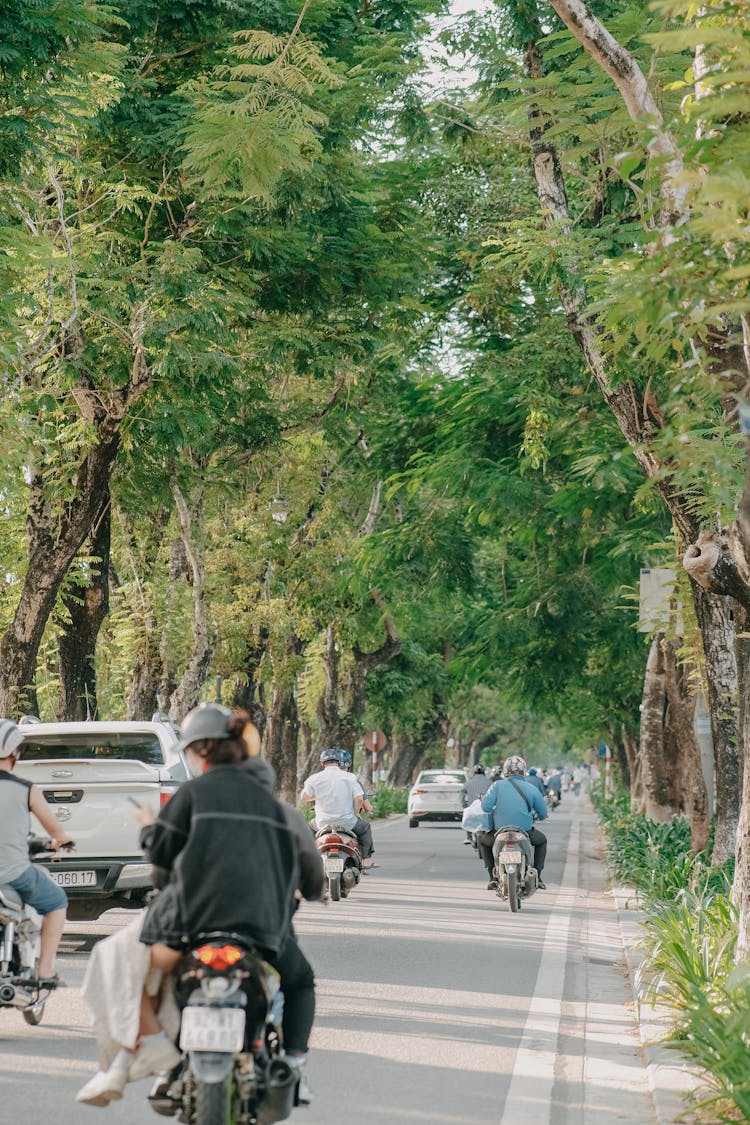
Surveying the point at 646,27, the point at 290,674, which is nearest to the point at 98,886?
the point at 646,27

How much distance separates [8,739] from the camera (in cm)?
825

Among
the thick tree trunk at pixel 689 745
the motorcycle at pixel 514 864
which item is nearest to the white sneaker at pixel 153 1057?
the motorcycle at pixel 514 864

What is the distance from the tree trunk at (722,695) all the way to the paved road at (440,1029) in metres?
1.51

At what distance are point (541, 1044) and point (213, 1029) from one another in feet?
14.3

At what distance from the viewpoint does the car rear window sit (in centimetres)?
→ 1273

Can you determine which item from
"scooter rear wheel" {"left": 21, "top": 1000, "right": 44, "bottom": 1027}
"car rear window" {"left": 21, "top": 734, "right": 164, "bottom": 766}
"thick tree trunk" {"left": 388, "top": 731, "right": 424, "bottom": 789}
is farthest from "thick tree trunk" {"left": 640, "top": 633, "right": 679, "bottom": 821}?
"thick tree trunk" {"left": 388, "top": 731, "right": 424, "bottom": 789}

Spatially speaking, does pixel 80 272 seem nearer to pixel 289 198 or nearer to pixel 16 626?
pixel 289 198

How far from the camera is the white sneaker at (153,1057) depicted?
529 centimetres

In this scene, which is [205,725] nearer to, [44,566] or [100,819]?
[100,819]

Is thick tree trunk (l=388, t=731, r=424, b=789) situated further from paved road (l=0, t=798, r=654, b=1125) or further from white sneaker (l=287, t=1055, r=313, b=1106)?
white sneaker (l=287, t=1055, r=313, b=1106)

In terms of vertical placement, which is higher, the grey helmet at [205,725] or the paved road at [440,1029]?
the grey helmet at [205,725]

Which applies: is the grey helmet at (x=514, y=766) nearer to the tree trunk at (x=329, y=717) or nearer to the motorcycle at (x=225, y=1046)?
the motorcycle at (x=225, y=1046)

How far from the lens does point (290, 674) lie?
34.2 metres

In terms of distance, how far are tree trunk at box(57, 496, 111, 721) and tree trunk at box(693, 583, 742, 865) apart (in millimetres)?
9498
